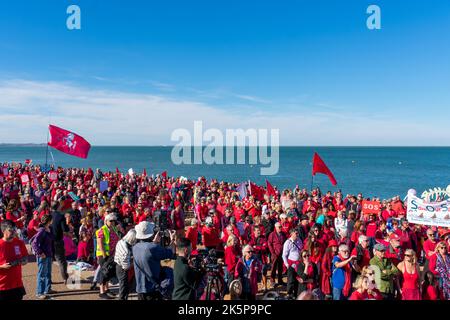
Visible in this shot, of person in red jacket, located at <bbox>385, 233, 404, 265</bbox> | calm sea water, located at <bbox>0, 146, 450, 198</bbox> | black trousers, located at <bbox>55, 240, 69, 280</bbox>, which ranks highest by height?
person in red jacket, located at <bbox>385, 233, 404, 265</bbox>

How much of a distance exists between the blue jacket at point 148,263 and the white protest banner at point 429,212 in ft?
27.4

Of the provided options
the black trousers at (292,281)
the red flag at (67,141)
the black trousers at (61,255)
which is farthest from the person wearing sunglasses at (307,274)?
the red flag at (67,141)

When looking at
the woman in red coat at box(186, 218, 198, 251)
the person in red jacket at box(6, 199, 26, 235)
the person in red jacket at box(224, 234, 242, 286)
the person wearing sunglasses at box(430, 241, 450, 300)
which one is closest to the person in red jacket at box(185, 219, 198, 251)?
the woman in red coat at box(186, 218, 198, 251)

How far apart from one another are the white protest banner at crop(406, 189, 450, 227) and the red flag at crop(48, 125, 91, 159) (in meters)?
12.9

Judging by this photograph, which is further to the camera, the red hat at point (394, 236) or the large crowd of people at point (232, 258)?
the red hat at point (394, 236)

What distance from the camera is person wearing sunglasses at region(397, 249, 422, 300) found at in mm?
4930

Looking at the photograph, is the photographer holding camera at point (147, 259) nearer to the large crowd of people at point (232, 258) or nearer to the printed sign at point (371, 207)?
the large crowd of people at point (232, 258)

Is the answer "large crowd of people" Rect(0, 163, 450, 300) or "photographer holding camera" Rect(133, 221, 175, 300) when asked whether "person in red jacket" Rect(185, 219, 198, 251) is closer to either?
"large crowd of people" Rect(0, 163, 450, 300)

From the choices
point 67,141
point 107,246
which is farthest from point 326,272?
point 67,141

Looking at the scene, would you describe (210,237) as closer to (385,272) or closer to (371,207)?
→ (385,272)

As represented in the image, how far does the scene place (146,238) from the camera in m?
4.83

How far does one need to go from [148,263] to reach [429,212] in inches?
A: 345

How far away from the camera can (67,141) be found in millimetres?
14609

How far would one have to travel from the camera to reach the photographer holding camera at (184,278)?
4.29 meters
